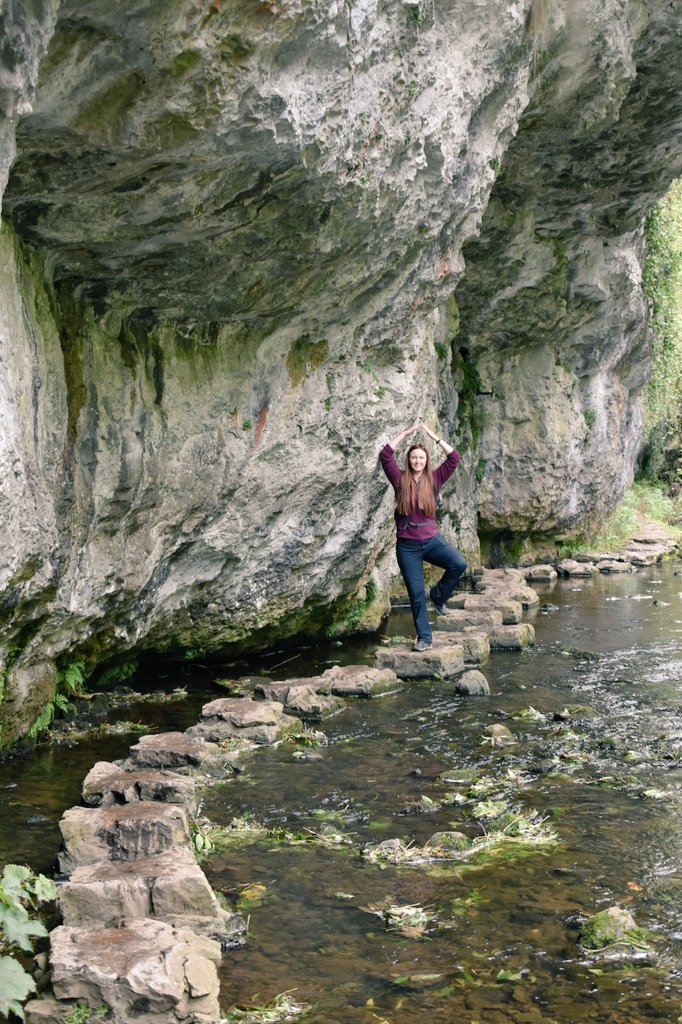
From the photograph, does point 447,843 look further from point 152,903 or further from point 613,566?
point 613,566

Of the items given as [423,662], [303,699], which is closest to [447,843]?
[303,699]

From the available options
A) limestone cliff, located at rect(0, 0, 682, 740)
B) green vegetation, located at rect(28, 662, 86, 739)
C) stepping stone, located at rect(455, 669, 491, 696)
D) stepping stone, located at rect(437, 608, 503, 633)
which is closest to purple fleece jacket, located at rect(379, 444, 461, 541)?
limestone cliff, located at rect(0, 0, 682, 740)

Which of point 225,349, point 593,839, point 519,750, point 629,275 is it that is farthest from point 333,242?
point 629,275

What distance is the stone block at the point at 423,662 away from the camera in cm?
1066

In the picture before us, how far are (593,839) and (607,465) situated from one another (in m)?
18.4

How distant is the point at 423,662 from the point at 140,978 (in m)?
6.93

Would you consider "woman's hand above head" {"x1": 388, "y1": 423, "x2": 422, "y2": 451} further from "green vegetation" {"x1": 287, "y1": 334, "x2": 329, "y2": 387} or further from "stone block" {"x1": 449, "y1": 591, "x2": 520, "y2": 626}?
"stone block" {"x1": 449, "y1": 591, "x2": 520, "y2": 626}

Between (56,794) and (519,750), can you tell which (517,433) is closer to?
(519,750)

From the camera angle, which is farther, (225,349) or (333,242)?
(225,349)

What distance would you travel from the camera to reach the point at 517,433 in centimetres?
2088

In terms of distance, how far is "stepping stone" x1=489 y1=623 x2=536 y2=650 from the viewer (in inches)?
486

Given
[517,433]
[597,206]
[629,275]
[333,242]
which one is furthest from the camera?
[517,433]

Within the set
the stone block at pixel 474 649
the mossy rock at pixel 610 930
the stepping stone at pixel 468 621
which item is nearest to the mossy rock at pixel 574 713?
the stone block at pixel 474 649

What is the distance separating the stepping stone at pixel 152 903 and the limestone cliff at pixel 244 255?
227 centimetres
